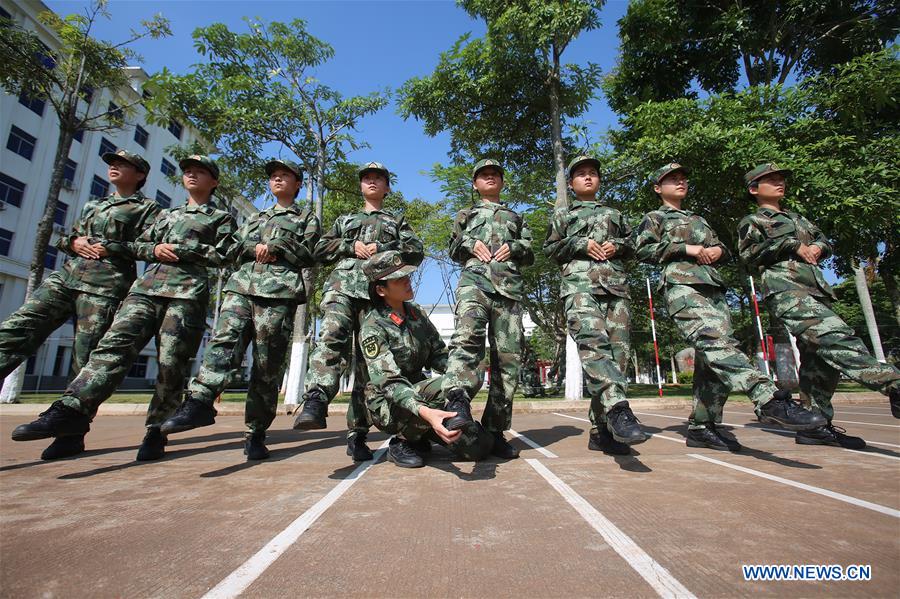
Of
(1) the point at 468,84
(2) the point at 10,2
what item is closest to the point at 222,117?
(1) the point at 468,84

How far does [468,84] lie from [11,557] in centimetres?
1195

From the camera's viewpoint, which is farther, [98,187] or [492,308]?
[98,187]

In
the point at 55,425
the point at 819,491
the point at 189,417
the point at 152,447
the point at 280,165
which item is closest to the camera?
the point at 819,491

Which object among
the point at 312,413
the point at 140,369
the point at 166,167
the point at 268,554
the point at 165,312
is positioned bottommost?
the point at 268,554

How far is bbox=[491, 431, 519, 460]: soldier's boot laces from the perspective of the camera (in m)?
2.95

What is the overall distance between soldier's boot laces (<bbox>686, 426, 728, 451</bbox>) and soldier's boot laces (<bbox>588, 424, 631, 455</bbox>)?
2.11ft

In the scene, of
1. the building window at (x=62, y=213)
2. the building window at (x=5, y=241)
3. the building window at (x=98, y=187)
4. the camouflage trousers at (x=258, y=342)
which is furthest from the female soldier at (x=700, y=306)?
the building window at (x=98, y=187)

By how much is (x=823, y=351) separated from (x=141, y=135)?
3615 centimetres

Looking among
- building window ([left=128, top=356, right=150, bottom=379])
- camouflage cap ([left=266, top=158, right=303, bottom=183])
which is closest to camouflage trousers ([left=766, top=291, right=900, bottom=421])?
camouflage cap ([left=266, top=158, right=303, bottom=183])

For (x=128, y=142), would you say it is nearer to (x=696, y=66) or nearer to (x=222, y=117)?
(x=222, y=117)

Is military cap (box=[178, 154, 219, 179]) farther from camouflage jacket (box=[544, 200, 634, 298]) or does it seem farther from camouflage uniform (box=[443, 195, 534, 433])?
camouflage jacket (box=[544, 200, 634, 298])

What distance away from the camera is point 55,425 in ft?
8.59

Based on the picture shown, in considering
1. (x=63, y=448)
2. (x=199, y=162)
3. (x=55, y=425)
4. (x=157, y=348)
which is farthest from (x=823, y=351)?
(x=63, y=448)

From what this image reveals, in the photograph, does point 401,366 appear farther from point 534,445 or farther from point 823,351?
point 823,351
